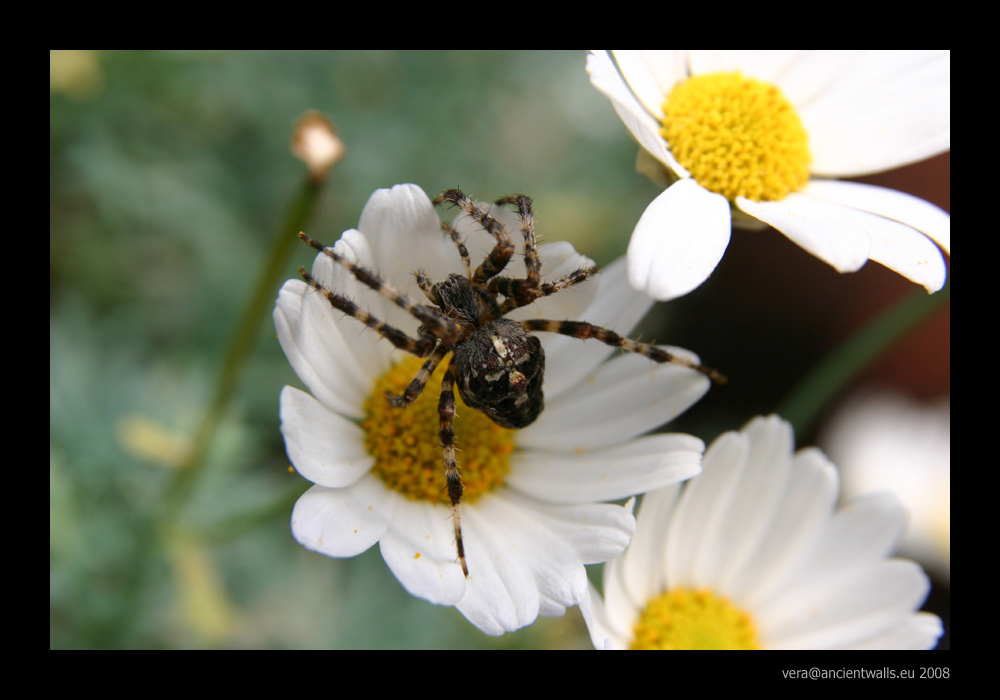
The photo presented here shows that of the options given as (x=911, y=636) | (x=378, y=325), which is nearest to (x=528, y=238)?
(x=378, y=325)

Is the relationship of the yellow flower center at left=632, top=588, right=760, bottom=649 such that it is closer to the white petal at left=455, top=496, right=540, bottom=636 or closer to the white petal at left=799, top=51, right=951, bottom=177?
the white petal at left=455, top=496, right=540, bottom=636

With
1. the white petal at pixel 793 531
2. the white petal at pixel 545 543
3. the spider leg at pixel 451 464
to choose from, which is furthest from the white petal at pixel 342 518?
the white petal at pixel 793 531

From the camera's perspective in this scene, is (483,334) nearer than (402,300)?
No

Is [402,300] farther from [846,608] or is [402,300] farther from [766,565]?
[846,608]

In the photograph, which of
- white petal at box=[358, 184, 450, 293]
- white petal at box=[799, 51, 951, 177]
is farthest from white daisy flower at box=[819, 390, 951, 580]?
white petal at box=[358, 184, 450, 293]

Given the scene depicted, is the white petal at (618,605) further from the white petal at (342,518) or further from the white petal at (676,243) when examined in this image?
the white petal at (676,243)
